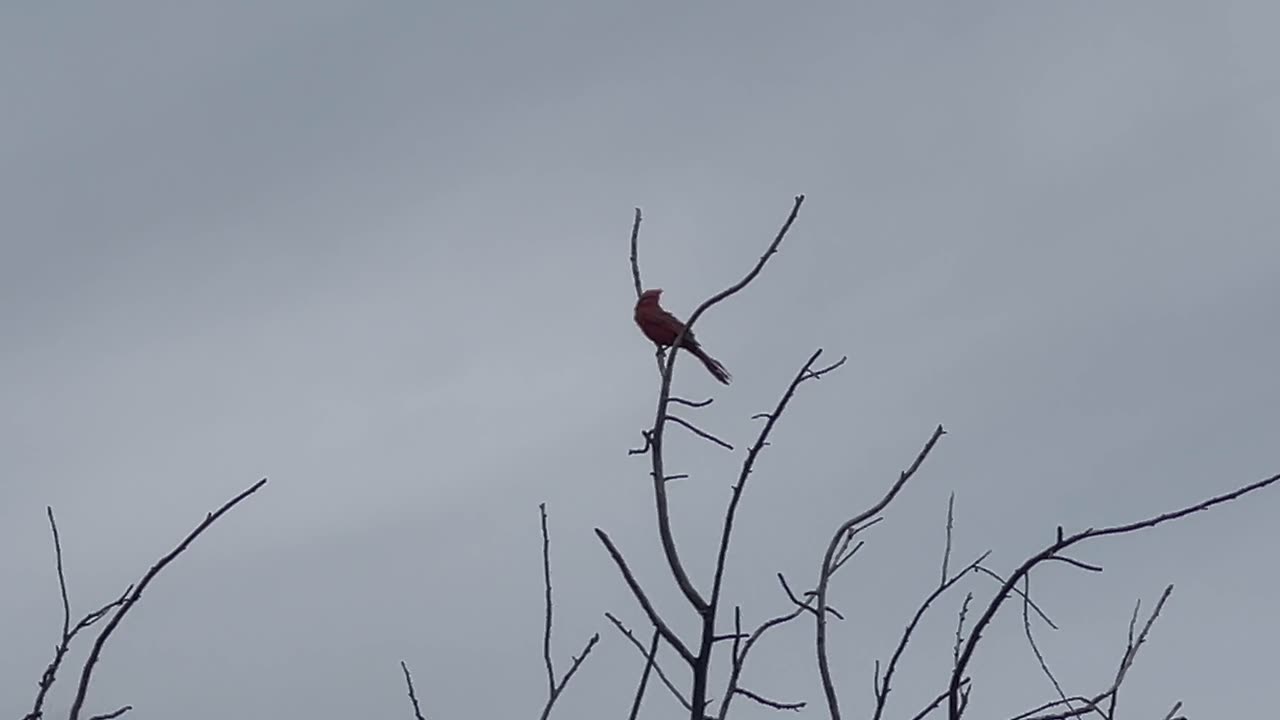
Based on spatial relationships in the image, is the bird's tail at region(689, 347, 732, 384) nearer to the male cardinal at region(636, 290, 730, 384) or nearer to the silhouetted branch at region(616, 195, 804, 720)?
the male cardinal at region(636, 290, 730, 384)

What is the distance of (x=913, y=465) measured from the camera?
2.74 metres

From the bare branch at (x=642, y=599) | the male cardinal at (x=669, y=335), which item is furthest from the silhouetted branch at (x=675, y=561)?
the male cardinal at (x=669, y=335)

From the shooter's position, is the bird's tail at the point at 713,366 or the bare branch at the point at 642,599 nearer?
the bare branch at the point at 642,599

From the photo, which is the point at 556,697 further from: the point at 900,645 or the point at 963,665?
the point at 963,665

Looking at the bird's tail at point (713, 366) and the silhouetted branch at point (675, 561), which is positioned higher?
the bird's tail at point (713, 366)

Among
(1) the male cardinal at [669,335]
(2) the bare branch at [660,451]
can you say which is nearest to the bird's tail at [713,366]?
(1) the male cardinal at [669,335]

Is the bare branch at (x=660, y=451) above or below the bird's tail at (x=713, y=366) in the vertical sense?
below

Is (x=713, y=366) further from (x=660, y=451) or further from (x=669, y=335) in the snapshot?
(x=660, y=451)

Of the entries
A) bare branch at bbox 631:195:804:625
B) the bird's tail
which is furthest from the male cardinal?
bare branch at bbox 631:195:804:625

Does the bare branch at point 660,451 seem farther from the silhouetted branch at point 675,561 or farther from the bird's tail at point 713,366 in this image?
the bird's tail at point 713,366

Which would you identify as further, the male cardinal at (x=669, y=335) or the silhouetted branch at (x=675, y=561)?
the male cardinal at (x=669, y=335)

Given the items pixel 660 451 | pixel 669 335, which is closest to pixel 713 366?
pixel 669 335

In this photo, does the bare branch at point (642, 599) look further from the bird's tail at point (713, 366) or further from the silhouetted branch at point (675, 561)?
the bird's tail at point (713, 366)

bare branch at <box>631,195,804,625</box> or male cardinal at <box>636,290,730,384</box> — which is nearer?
bare branch at <box>631,195,804,625</box>
